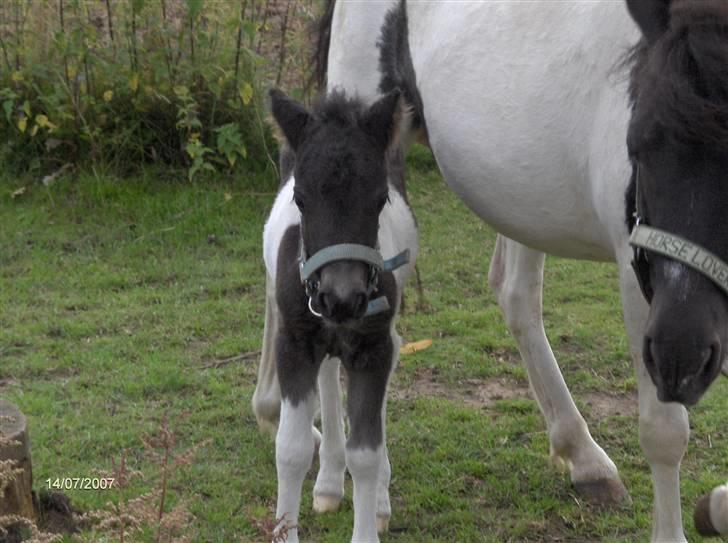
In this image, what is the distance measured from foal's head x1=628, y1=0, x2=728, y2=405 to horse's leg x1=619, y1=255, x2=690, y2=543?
2.29 feet

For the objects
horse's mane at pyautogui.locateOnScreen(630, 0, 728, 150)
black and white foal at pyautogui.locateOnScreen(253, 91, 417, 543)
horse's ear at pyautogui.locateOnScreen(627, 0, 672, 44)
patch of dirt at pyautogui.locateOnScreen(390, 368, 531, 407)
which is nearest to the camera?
horse's mane at pyautogui.locateOnScreen(630, 0, 728, 150)

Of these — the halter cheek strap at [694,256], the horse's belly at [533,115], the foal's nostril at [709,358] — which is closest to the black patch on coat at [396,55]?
the horse's belly at [533,115]

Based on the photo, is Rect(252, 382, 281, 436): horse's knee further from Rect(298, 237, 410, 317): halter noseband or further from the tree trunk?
Rect(298, 237, 410, 317): halter noseband

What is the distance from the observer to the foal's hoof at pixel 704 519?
3.88 meters

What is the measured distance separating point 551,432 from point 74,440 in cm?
192

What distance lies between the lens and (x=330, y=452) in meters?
4.35

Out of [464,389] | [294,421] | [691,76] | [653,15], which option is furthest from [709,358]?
[464,389]

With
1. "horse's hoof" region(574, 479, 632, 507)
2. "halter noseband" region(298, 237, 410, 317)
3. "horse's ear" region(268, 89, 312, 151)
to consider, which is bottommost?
"horse's hoof" region(574, 479, 632, 507)

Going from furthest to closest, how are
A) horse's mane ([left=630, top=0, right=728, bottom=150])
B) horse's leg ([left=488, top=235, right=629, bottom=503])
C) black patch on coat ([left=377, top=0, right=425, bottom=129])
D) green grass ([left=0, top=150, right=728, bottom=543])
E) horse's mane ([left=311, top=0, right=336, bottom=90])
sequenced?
horse's mane ([left=311, top=0, right=336, bottom=90]) → black patch on coat ([left=377, top=0, right=425, bottom=129]) → horse's leg ([left=488, top=235, right=629, bottom=503]) → green grass ([left=0, top=150, right=728, bottom=543]) → horse's mane ([left=630, top=0, right=728, bottom=150])

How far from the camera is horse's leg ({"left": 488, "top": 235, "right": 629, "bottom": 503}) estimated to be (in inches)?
179

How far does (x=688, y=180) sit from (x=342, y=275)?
0.99 m

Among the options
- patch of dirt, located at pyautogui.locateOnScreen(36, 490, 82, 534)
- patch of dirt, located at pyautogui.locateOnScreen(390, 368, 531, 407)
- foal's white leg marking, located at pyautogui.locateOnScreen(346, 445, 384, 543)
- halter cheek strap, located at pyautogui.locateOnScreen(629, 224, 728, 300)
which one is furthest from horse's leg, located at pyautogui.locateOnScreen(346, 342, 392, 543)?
patch of dirt, located at pyautogui.locateOnScreen(390, 368, 531, 407)

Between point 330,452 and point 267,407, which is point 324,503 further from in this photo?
point 267,407

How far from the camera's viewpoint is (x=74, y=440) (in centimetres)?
484
